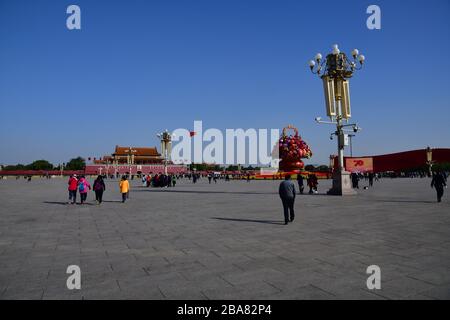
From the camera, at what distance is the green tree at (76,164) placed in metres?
125

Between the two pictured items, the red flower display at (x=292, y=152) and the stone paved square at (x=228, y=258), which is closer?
the stone paved square at (x=228, y=258)

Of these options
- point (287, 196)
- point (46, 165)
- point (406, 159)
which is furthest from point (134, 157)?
point (287, 196)

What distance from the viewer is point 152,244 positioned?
628 cm

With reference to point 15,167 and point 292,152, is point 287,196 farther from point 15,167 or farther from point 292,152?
point 15,167

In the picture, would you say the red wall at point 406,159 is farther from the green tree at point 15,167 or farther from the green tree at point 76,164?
the green tree at point 15,167

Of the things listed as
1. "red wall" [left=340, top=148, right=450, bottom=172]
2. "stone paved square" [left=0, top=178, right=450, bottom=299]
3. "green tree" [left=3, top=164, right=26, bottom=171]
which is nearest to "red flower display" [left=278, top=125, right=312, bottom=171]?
"red wall" [left=340, top=148, right=450, bottom=172]

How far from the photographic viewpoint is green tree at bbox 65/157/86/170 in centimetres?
12510

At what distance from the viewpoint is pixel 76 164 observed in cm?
12775

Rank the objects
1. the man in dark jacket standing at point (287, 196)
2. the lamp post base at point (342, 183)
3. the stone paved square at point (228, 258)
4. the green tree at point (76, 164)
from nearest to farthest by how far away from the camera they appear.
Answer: the stone paved square at point (228, 258) → the man in dark jacket standing at point (287, 196) → the lamp post base at point (342, 183) → the green tree at point (76, 164)

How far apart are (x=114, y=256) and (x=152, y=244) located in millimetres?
1004

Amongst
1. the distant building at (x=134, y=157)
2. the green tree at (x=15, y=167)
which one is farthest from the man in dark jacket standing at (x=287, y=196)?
the green tree at (x=15, y=167)

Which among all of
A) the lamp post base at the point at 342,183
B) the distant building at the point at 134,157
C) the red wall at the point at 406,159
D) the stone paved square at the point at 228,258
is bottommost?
the stone paved square at the point at 228,258

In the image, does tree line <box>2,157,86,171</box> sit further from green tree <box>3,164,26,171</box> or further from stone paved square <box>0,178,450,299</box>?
stone paved square <box>0,178,450,299</box>
